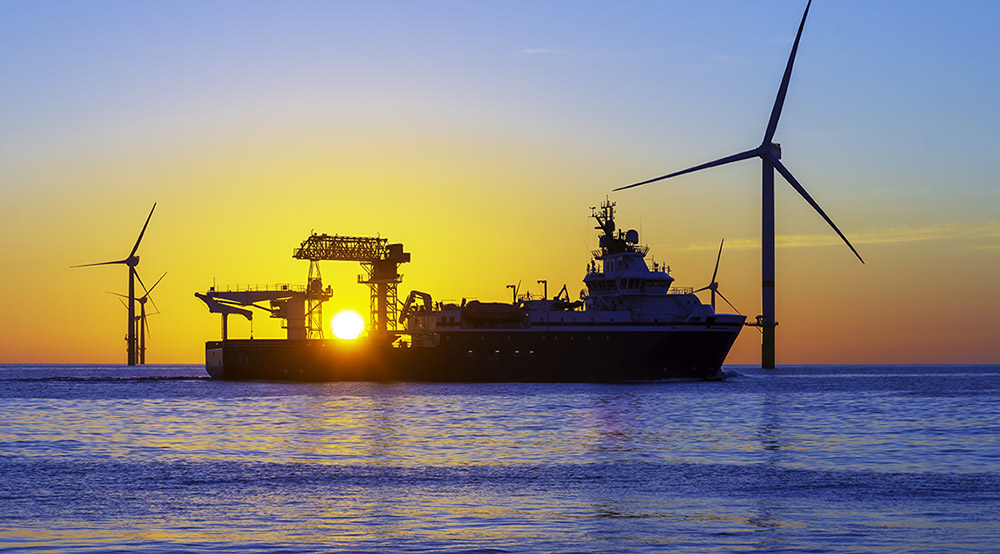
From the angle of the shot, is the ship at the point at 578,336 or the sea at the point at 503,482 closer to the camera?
the sea at the point at 503,482

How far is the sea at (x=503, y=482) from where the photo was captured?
880 inches

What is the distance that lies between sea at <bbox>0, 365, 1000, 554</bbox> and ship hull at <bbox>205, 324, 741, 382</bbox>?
3684 centimetres

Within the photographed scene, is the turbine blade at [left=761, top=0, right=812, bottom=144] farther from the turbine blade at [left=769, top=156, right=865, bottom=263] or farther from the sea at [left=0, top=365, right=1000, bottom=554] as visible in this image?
the sea at [left=0, top=365, right=1000, bottom=554]

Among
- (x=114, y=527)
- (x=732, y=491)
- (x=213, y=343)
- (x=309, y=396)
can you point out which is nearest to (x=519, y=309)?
(x=309, y=396)

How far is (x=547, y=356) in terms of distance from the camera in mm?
104812

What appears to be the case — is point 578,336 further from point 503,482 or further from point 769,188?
point 503,482

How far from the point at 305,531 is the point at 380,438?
24.7m

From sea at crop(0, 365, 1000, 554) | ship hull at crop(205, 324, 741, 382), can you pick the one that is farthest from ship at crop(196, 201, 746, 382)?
sea at crop(0, 365, 1000, 554)

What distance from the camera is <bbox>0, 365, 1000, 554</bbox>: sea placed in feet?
73.4

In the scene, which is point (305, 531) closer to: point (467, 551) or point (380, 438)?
point (467, 551)

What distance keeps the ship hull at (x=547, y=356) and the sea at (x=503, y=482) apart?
3684 centimetres

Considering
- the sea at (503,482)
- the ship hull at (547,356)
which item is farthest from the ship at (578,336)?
the sea at (503,482)

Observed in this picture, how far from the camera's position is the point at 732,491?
30.0 meters

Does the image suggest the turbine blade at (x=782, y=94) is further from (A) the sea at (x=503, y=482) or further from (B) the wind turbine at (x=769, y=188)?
(A) the sea at (x=503, y=482)
